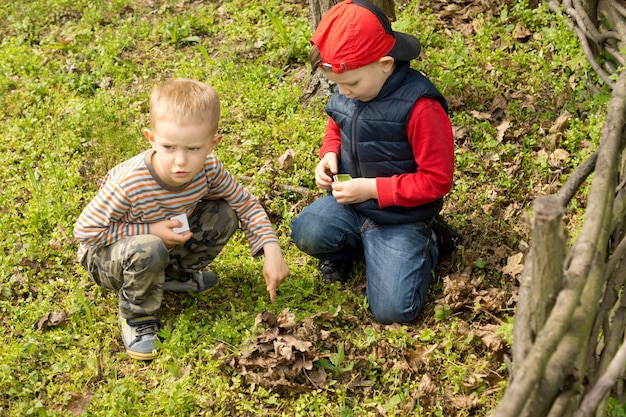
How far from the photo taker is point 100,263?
12.2 ft

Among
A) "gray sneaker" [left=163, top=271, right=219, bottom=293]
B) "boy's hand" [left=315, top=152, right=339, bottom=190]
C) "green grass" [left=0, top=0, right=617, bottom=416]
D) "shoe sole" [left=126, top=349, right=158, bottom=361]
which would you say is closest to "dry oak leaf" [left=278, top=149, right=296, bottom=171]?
"green grass" [left=0, top=0, right=617, bottom=416]

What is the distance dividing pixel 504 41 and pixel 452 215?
188 cm

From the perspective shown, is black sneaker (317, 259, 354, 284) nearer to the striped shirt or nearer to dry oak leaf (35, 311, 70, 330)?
the striped shirt

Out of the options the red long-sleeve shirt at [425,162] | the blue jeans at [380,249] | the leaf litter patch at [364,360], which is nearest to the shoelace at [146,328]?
the leaf litter patch at [364,360]

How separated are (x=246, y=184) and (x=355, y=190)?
4.16ft

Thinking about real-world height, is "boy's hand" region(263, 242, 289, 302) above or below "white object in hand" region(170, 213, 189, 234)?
below

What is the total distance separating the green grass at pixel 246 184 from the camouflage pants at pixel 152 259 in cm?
19

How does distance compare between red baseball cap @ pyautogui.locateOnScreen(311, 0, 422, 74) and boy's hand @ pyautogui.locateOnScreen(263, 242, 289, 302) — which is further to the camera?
boy's hand @ pyautogui.locateOnScreen(263, 242, 289, 302)

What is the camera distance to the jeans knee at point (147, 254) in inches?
141

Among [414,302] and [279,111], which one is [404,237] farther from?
[279,111]

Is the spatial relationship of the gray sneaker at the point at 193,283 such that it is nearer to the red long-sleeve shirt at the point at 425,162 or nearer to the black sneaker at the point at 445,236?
the red long-sleeve shirt at the point at 425,162

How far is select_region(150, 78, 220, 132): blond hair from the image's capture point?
335cm

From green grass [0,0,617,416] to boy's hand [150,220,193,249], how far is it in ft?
1.44

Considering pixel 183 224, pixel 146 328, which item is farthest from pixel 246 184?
pixel 146 328
